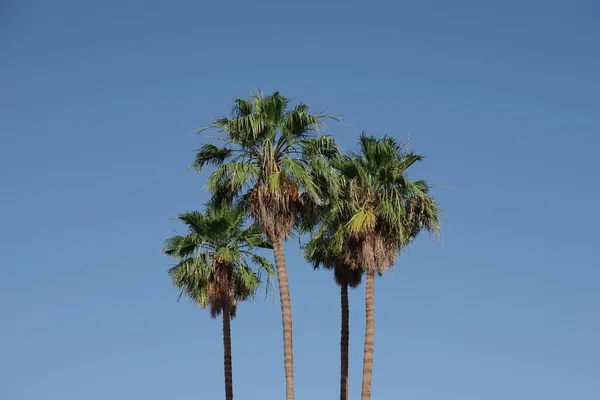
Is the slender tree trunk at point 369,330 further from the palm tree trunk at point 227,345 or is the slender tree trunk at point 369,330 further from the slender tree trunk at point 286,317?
the palm tree trunk at point 227,345

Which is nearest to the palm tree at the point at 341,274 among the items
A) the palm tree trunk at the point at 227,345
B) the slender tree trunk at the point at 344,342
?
the slender tree trunk at the point at 344,342

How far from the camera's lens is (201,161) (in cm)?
4562

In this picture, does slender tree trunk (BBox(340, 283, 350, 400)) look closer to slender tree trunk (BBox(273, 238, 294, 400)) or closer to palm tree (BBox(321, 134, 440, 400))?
palm tree (BBox(321, 134, 440, 400))

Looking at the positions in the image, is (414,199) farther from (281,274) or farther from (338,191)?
(281,274)

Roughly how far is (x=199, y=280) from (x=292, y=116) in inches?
429

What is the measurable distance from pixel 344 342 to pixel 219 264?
21.5 ft

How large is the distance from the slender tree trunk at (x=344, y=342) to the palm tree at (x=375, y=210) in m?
4.30

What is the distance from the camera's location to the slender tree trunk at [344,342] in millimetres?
50000

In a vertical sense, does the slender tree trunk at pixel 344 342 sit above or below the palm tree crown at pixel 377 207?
below

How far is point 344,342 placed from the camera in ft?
167

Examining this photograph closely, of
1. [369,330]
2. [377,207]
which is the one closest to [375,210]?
[377,207]

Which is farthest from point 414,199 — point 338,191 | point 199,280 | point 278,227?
point 199,280

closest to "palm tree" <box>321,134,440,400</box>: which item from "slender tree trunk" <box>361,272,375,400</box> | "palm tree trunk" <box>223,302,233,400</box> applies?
"slender tree trunk" <box>361,272,375,400</box>

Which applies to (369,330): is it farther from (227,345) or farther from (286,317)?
(227,345)
